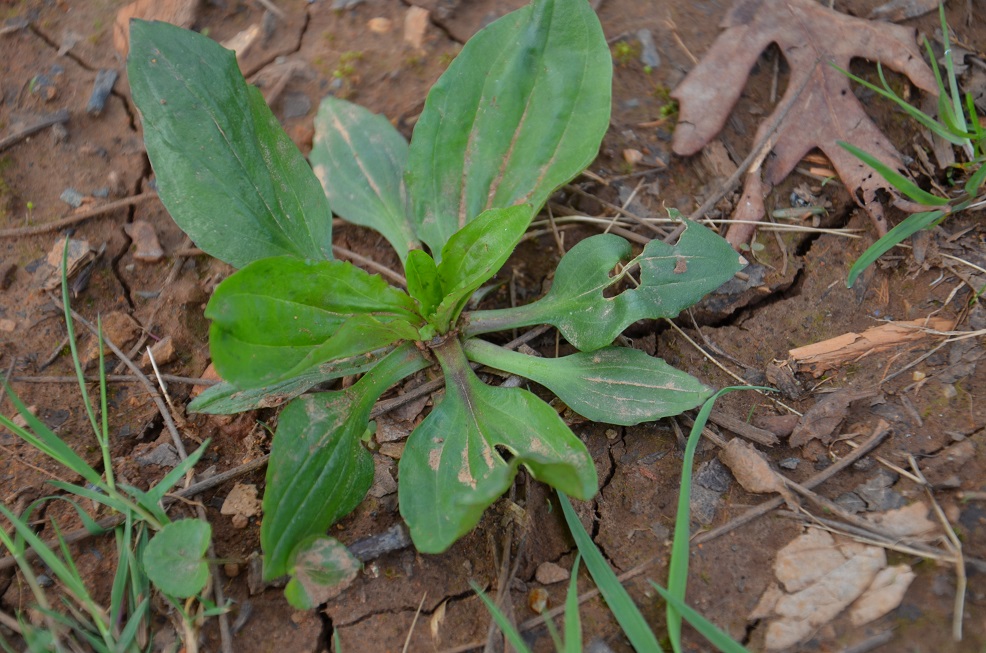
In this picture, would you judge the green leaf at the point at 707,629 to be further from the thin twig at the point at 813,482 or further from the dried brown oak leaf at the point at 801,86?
the dried brown oak leaf at the point at 801,86

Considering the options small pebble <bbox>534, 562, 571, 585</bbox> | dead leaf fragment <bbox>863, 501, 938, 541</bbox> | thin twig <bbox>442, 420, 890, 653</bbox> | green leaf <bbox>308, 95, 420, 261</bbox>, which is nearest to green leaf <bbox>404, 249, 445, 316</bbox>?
green leaf <bbox>308, 95, 420, 261</bbox>

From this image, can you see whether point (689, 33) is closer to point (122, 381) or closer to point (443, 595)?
point (443, 595)

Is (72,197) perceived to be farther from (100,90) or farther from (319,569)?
(319,569)

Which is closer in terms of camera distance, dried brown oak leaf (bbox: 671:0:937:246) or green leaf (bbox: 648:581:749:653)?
green leaf (bbox: 648:581:749:653)

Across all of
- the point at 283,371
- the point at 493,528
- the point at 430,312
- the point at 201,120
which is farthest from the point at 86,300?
the point at 493,528

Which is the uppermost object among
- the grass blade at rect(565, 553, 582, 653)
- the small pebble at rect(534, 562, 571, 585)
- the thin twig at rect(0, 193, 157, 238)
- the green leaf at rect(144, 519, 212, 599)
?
the thin twig at rect(0, 193, 157, 238)

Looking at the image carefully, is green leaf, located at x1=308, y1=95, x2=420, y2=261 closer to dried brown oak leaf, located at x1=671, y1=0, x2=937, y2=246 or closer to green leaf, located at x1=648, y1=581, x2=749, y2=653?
dried brown oak leaf, located at x1=671, y1=0, x2=937, y2=246
